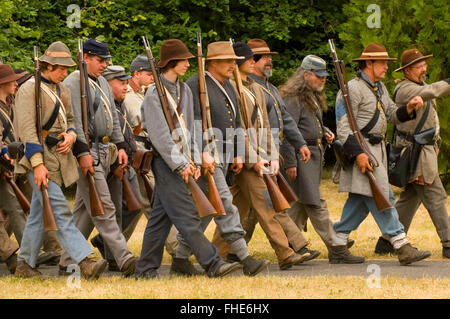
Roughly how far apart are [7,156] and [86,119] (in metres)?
1.21

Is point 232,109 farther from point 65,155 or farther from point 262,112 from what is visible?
point 65,155

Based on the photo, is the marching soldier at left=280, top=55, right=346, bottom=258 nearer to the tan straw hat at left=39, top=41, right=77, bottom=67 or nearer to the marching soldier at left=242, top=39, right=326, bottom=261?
the marching soldier at left=242, top=39, right=326, bottom=261

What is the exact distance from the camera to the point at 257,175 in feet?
30.9

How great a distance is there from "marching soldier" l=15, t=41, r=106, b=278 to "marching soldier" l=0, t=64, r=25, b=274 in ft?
2.22

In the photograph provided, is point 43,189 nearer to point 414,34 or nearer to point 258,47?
point 258,47

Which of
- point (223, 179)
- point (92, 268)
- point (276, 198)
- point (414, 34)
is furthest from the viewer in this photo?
point (414, 34)

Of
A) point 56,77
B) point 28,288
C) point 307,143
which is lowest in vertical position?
point 28,288

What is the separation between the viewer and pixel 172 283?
8266 millimetres

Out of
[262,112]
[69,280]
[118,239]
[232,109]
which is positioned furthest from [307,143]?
[69,280]

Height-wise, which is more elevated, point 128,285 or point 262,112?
Result: point 262,112

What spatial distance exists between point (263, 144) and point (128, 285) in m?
2.25

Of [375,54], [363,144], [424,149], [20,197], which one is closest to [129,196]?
[20,197]
